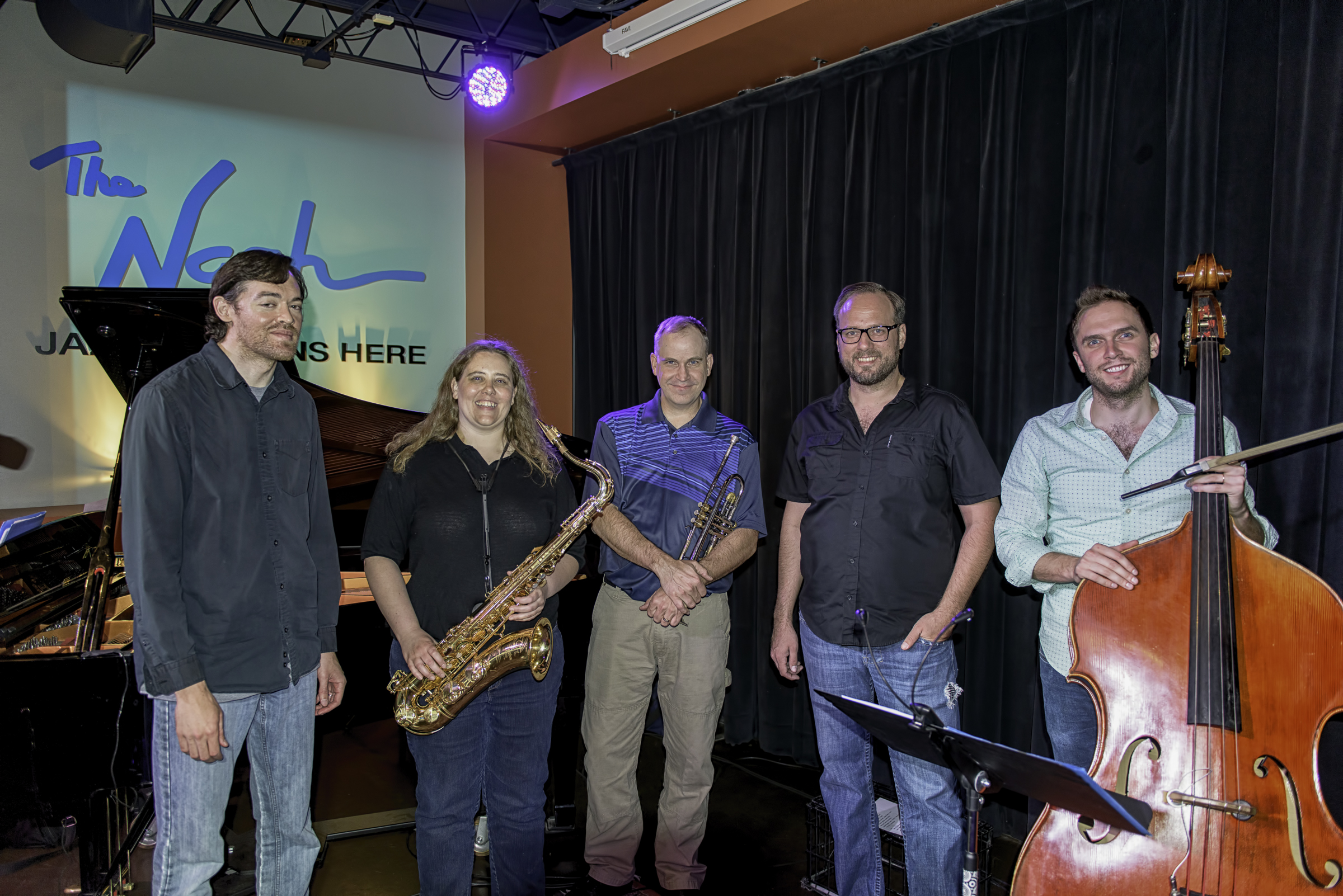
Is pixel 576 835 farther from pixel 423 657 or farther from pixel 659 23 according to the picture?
pixel 659 23

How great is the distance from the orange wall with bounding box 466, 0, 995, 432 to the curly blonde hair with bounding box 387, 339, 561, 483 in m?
1.98

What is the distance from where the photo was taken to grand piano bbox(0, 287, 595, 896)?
235 cm

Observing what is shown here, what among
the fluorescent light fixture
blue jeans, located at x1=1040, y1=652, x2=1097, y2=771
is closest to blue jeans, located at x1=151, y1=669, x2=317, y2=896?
blue jeans, located at x1=1040, y1=652, x2=1097, y2=771

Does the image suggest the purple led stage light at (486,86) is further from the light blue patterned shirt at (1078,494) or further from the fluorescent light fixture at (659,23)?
the light blue patterned shirt at (1078,494)

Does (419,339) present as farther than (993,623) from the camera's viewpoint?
Yes

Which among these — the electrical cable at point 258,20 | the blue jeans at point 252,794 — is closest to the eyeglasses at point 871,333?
the blue jeans at point 252,794

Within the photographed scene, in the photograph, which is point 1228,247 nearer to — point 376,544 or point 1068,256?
point 1068,256

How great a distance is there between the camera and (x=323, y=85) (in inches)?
237

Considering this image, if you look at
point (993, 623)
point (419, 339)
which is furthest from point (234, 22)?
point (993, 623)

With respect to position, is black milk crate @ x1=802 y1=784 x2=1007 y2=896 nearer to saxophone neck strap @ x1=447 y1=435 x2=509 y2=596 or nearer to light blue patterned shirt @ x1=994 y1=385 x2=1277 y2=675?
light blue patterned shirt @ x1=994 y1=385 x2=1277 y2=675

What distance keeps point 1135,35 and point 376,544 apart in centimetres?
290

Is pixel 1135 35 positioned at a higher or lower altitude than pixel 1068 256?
higher

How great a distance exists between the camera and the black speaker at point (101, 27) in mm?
4305

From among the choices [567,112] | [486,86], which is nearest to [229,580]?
[567,112]
